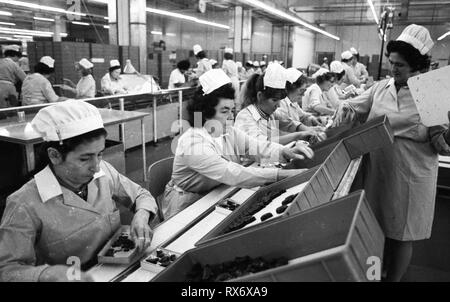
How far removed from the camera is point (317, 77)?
15.3 ft

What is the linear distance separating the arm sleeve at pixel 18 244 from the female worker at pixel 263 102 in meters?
1.68

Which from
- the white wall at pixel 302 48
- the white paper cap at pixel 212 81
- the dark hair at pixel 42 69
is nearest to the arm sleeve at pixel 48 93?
the dark hair at pixel 42 69

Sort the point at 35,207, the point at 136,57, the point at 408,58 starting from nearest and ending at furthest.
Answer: the point at 35,207 → the point at 408,58 → the point at 136,57

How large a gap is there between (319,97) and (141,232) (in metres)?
3.70

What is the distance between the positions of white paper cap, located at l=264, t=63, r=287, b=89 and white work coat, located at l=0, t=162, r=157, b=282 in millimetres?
1507

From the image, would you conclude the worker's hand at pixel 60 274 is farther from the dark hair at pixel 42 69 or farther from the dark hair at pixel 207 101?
the dark hair at pixel 42 69

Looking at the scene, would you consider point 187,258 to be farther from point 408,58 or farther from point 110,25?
point 110,25

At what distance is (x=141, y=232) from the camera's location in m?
1.26

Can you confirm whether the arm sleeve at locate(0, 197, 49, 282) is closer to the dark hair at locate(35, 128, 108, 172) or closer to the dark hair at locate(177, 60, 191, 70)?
the dark hair at locate(35, 128, 108, 172)

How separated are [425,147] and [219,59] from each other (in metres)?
10.6

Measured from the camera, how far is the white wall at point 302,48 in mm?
17289

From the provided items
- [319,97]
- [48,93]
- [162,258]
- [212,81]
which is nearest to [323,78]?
[319,97]

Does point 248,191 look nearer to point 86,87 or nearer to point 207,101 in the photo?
point 207,101

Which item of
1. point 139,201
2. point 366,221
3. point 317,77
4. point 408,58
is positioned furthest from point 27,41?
point 366,221
